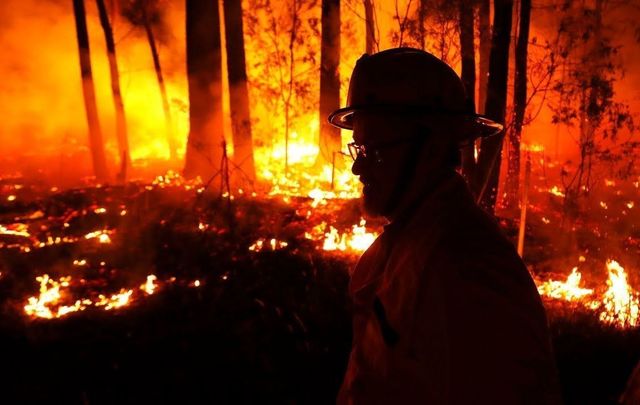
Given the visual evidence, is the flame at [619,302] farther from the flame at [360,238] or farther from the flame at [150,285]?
the flame at [150,285]

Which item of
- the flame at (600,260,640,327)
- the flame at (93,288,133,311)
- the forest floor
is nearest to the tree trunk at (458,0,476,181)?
the forest floor

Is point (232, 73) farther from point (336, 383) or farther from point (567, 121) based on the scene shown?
point (336, 383)

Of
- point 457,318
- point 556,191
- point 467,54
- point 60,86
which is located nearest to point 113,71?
point 60,86

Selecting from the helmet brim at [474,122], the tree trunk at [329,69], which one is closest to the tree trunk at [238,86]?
the tree trunk at [329,69]

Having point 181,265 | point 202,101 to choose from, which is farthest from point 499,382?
point 202,101

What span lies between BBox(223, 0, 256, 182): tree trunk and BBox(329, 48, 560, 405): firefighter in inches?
469

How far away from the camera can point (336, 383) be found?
168 inches

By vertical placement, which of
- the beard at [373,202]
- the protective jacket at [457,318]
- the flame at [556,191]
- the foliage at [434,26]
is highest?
the foliage at [434,26]

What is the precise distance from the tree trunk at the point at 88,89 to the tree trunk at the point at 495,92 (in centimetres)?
1372

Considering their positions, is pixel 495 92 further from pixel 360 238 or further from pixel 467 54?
pixel 360 238

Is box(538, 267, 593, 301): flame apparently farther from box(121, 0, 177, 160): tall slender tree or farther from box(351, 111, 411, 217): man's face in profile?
box(121, 0, 177, 160): tall slender tree

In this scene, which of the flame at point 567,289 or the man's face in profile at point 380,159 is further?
the flame at point 567,289

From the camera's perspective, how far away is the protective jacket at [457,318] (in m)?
1.27

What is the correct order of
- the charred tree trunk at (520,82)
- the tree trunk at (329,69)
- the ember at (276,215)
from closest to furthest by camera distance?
the ember at (276,215) → the charred tree trunk at (520,82) → the tree trunk at (329,69)
